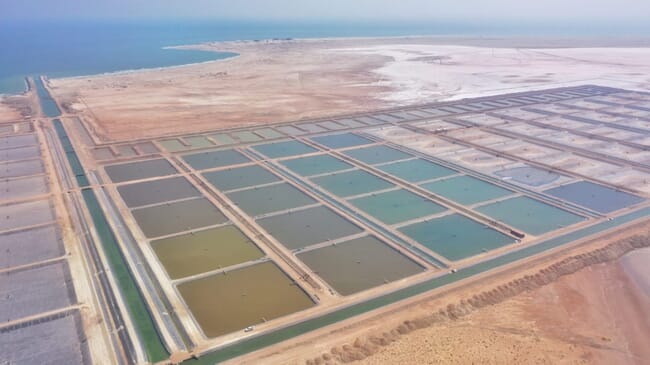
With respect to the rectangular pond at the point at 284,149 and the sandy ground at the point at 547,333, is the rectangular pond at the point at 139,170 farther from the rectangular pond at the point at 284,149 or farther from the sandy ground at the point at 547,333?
the sandy ground at the point at 547,333

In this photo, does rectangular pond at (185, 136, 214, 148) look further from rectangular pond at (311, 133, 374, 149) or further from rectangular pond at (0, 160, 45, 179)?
rectangular pond at (0, 160, 45, 179)

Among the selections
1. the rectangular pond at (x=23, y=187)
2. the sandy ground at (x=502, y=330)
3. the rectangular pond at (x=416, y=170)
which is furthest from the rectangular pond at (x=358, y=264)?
the rectangular pond at (x=23, y=187)

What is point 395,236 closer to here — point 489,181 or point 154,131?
point 489,181

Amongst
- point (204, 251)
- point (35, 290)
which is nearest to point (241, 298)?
point (204, 251)

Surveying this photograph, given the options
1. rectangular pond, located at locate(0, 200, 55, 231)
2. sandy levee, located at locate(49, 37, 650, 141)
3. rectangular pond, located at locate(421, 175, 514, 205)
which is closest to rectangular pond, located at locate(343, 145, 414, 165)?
rectangular pond, located at locate(421, 175, 514, 205)

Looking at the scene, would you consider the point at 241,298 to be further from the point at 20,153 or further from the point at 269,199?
the point at 20,153

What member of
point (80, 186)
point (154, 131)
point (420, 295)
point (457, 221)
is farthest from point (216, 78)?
point (420, 295)
